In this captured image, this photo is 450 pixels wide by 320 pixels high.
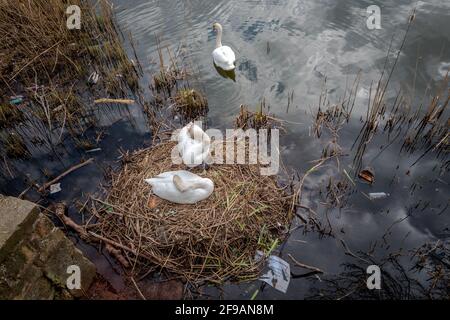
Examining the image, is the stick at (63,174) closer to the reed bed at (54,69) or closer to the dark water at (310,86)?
the dark water at (310,86)

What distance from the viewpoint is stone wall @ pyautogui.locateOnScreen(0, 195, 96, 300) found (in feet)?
9.29

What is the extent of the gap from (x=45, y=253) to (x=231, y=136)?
3.26m

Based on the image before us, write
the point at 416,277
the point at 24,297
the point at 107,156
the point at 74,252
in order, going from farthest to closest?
1. the point at 107,156
2. the point at 416,277
3. the point at 74,252
4. the point at 24,297

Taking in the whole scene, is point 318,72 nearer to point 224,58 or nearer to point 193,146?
point 224,58

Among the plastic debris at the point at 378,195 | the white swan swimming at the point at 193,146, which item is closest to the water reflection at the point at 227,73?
the white swan swimming at the point at 193,146

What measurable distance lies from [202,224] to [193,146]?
109cm

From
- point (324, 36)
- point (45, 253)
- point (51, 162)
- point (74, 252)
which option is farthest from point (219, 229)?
point (324, 36)

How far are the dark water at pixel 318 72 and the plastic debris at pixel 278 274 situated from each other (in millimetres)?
76

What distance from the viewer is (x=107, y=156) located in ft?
18.0

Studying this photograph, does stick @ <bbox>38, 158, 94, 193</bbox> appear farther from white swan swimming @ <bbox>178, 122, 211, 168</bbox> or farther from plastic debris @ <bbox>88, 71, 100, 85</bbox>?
plastic debris @ <bbox>88, 71, 100, 85</bbox>

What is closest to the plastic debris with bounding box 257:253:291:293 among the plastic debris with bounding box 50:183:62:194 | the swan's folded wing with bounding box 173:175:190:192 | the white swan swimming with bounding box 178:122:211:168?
the swan's folded wing with bounding box 173:175:190:192

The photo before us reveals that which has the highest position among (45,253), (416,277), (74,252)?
(45,253)

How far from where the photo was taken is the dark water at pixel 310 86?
4348mm

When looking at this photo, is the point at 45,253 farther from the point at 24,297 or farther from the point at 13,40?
the point at 13,40
